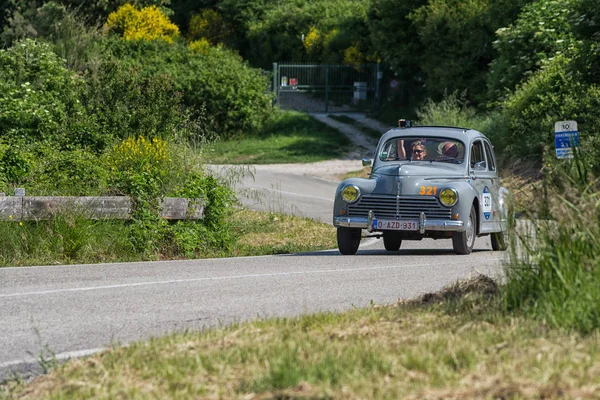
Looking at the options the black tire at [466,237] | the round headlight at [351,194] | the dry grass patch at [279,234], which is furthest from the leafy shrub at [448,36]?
the round headlight at [351,194]

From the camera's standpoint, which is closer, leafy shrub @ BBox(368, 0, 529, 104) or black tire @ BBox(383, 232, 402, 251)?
black tire @ BBox(383, 232, 402, 251)

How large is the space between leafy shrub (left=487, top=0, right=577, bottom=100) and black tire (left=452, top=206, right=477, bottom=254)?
1877 cm

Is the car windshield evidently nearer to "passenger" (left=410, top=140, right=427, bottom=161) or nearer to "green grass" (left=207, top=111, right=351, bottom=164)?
"passenger" (left=410, top=140, right=427, bottom=161)

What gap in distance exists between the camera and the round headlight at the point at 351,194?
15398 millimetres

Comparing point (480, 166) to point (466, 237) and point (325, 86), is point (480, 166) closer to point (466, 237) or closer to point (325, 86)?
point (466, 237)

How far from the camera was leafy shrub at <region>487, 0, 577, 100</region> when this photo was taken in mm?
34281

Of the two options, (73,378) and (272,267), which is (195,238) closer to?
(272,267)

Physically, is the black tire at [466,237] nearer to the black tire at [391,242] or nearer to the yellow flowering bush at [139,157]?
the black tire at [391,242]

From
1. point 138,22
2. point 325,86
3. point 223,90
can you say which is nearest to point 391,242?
point 223,90

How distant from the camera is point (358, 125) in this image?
160ft

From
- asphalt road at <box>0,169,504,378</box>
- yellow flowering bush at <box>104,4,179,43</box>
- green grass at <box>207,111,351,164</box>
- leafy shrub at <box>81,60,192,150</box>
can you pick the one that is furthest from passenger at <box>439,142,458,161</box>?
yellow flowering bush at <box>104,4,179,43</box>

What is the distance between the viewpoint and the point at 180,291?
1104 centimetres

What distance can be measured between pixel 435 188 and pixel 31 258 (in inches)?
211

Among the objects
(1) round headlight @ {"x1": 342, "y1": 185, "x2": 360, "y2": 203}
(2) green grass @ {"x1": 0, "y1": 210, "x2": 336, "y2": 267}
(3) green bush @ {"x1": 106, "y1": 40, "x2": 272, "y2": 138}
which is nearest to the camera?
(2) green grass @ {"x1": 0, "y1": 210, "x2": 336, "y2": 267}
